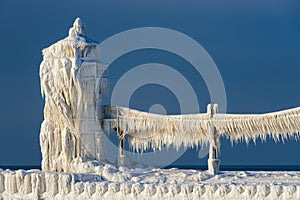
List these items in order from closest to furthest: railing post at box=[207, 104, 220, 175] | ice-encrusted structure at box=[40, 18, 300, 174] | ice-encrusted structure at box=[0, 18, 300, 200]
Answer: ice-encrusted structure at box=[0, 18, 300, 200] < railing post at box=[207, 104, 220, 175] < ice-encrusted structure at box=[40, 18, 300, 174]

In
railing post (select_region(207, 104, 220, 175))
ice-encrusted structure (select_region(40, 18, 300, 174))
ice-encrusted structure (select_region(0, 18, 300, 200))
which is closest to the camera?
ice-encrusted structure (select_region(0, 18, 300, 200))

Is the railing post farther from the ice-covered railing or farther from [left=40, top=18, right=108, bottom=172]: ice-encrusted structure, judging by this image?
[left=40, top=18, right=108, bottom=172]: ice-encrusted structure

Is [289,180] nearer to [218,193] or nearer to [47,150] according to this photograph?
[218,193]

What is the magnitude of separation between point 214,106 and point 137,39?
14.4 feet

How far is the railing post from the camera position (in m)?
27.4

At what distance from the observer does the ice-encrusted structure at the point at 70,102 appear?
93.6 ft

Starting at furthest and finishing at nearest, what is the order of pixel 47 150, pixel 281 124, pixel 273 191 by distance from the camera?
pixel 47 150, pixel 281 124, pixel 273 191

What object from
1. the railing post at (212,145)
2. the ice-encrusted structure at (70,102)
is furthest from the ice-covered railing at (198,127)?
the ice-encrusted structure at (70,102)

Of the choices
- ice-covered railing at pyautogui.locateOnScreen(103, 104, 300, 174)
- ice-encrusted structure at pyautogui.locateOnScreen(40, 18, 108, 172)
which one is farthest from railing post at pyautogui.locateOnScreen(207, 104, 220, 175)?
ice-encrusted structure at pyautogui.locateOnScreen(40, 18, 108, 172)

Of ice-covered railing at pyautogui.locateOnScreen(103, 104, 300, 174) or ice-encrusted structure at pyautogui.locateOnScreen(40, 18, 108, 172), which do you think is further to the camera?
ice-encrusted structure at pyautogui.locateOnScreen(40, 18, 108, 172)

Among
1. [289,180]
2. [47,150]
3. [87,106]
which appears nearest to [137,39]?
[87,106]

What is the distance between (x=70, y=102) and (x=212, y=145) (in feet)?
18.4

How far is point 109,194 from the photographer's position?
82.2ft

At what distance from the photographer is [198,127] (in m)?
28.2
